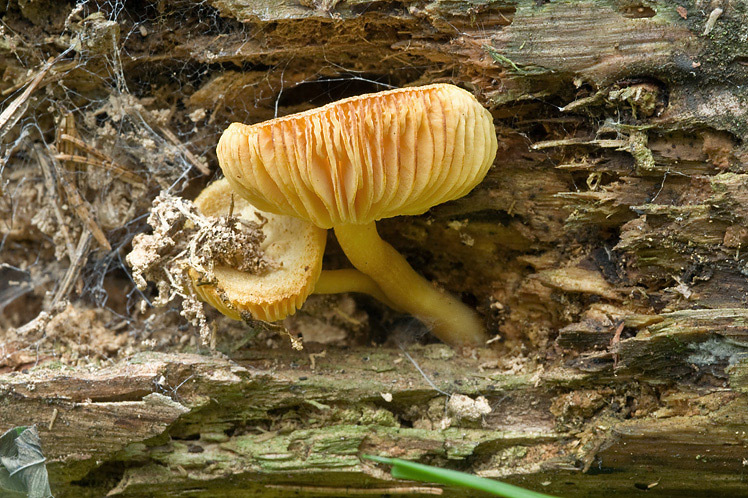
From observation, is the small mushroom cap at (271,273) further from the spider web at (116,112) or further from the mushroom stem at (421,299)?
the spider web at (116,112)

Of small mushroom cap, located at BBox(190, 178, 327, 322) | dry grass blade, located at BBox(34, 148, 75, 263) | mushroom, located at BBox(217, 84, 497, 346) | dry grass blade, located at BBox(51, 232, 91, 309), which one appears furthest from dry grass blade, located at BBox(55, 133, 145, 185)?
mushroom, located at BBox(217, 84, 497, 346)

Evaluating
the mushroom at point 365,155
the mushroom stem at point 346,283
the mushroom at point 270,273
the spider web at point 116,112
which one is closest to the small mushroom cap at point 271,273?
the mushroom at point 270,273

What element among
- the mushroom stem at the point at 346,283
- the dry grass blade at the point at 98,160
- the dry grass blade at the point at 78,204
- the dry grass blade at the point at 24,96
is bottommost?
the mushroom stem at the point at 346,283

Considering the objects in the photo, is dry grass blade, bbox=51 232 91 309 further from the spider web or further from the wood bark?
the wood bark

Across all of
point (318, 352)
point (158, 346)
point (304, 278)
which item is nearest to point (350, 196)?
point (304, 278)

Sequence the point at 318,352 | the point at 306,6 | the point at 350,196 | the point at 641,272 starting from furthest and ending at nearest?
the point at 318,352 → the point at 306,6 → the point at 641,272 → the point at 350,196

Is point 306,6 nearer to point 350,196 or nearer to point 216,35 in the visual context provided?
point 216,35

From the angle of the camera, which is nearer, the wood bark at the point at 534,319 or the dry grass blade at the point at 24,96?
the wood bark at the point at 534,319
